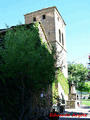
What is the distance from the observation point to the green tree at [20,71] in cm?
769

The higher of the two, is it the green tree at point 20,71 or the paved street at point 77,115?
the green tree at point 20,71


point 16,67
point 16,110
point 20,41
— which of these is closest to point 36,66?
point 16,67

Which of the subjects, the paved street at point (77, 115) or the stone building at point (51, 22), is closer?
the paved street at point (77, 115)

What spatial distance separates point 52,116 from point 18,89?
2.65m

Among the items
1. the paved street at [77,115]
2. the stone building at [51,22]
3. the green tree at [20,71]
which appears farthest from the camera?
the stone building at [51,22]

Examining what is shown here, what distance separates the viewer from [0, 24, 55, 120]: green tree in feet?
25.2

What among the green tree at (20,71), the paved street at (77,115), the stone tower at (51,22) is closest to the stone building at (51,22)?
the stone tower at (51,22)

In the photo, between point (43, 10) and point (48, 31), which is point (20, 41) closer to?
point (48, 31)

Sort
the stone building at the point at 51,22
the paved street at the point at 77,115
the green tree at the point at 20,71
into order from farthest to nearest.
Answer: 1. the stone building at the point at 51,22
2. the paved street at the point at 77,115
3. the green tree at the point at 20,71

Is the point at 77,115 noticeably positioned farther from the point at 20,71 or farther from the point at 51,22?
the point at 51,22

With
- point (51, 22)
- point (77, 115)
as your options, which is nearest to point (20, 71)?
point (77, 115)

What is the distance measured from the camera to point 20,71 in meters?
7.90

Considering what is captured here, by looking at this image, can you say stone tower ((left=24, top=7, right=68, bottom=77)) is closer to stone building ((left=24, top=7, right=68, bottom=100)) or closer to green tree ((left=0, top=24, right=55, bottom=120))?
stone building ((left=24, top=7, right=68, bottom=100))

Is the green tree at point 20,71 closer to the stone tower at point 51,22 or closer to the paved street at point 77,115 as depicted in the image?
the paved street at point 77,115
